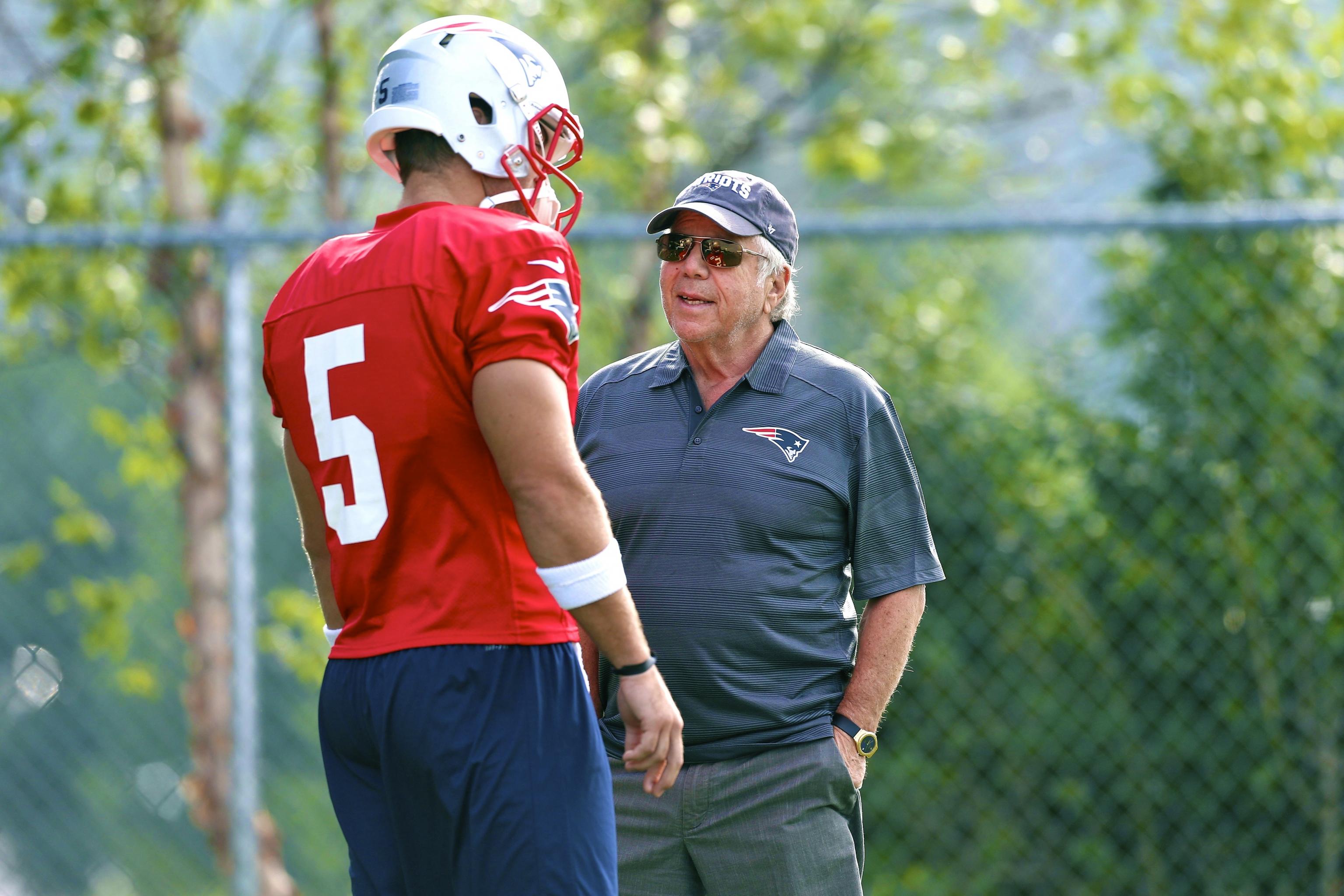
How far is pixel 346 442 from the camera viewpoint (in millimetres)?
1946

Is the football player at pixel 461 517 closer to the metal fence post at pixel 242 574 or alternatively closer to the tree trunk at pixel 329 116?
→ the metal fence post at pixel 242 574

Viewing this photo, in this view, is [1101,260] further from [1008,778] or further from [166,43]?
[166,43]

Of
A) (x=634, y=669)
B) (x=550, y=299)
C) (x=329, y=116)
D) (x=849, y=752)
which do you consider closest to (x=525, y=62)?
(x=550, y=299)

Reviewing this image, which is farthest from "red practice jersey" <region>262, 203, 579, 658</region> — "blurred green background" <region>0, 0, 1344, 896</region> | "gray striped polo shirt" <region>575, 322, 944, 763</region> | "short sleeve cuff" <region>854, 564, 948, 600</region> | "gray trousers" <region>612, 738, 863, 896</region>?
"blurred green background" <region>0, 0, 1344, 896</region>

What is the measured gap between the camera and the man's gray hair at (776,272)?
2865mm

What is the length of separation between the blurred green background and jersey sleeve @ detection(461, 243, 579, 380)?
2.59 metres

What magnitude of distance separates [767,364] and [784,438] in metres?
0.19

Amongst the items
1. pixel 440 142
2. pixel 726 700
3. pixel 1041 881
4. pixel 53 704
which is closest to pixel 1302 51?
pixel 1041 881

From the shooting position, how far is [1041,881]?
4.66m

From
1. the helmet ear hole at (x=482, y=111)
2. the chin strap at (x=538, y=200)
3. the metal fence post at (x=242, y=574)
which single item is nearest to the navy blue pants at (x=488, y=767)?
the chin strap at (x=538, y=200)

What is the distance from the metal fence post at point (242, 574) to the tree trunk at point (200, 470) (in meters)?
0.22

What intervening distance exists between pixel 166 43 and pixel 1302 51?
15.7 feet

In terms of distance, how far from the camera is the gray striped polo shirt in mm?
2707

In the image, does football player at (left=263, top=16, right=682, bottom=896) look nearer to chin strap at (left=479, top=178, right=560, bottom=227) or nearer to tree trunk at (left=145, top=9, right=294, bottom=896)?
chin strap at (left=479, top=178, right=560, bottom=227)
